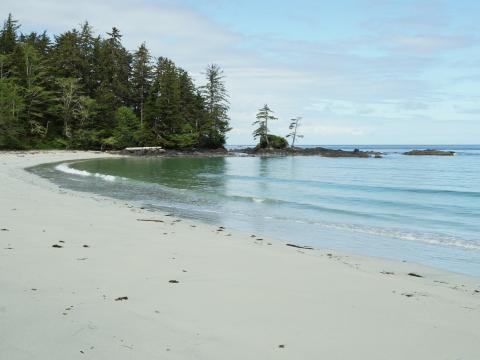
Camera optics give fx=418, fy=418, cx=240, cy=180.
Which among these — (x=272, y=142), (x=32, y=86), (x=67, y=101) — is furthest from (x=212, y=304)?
(x=272, y=142)

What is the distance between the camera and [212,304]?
502cm

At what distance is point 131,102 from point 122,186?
161ft

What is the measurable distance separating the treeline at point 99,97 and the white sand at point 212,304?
161ft

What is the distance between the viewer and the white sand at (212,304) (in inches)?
153

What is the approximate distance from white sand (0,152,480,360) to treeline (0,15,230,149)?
1935 inches

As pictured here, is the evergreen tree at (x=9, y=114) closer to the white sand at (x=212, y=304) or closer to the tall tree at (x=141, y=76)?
the tall tree at (x=141, y=76)

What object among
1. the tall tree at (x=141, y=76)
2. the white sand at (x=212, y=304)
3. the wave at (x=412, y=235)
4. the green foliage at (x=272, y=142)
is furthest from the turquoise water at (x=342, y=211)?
the green foliage at (x=272, y=142)

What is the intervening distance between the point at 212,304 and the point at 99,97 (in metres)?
63.0

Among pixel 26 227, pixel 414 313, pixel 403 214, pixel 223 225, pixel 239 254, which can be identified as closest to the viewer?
pixel 414 313

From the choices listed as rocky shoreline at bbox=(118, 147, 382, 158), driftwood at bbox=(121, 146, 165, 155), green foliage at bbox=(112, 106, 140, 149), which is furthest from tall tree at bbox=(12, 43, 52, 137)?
rocky shoreline at bbox=(118, 147, 382, 158)

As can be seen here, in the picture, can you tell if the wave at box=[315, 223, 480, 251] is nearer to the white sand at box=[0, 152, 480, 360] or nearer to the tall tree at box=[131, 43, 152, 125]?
the white sand at box=[0, 152, 480, 360]

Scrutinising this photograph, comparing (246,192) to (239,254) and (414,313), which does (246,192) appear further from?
(414,313)

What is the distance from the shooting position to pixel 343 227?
14.5m

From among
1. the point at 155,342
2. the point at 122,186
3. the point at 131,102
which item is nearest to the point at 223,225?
the point at 155,342
